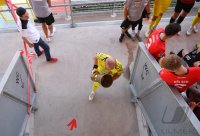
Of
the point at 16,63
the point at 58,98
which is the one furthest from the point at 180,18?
the point at 16,63

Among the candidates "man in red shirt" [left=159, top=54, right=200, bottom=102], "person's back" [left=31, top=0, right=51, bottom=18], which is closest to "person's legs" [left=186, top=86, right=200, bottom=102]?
"man in red shirt" [left=159, top=54, right=200, bottom=102]

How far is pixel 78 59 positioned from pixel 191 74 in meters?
2.66

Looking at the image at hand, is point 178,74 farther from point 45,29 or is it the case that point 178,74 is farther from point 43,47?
point 45,29

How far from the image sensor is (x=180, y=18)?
4.78 meters

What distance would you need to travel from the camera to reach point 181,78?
7.93 feet

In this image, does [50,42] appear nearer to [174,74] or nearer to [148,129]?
[148,129]

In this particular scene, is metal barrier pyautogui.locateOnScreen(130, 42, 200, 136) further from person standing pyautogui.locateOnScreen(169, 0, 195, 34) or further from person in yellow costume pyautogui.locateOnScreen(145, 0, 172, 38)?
person standing pyautogui.locateOnScreen(169, 0, 195, 34)

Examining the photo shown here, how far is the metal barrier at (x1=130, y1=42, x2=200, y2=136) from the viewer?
7.36 feet

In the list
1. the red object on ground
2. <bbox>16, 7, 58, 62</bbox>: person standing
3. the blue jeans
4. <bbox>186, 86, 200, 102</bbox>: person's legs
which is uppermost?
<bbox>16, 7, 58, 62</bbox>: person standing

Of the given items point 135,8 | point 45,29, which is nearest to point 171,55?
point 135,8

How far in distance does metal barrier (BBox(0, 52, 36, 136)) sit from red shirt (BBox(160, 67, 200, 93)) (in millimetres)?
2030

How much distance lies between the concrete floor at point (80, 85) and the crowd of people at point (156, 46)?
0.22 m

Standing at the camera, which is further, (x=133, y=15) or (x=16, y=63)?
(x=133, y=15)

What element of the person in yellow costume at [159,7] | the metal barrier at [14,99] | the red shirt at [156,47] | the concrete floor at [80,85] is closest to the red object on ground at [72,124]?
the concrete floor at [80,85]
